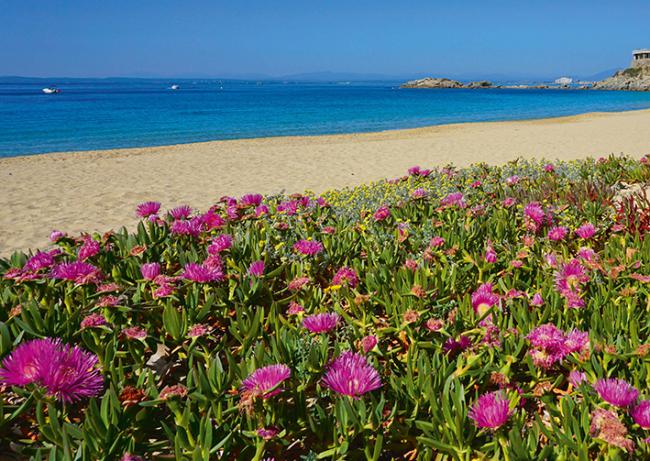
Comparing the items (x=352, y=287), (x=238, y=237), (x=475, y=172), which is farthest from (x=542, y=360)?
(x=475, y=172)

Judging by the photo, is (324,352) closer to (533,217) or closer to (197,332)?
(197,332)

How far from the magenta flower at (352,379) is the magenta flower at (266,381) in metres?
0.14

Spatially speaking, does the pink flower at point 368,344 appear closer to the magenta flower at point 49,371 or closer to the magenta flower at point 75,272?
the magenta flower at point 49,371

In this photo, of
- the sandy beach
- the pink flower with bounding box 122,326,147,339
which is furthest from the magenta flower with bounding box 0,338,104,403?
the sandy beach

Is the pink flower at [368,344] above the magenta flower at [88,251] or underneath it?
underneath

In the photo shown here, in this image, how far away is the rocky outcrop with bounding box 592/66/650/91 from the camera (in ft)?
291

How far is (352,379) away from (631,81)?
367 feet

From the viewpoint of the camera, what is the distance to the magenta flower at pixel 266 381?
1449mm

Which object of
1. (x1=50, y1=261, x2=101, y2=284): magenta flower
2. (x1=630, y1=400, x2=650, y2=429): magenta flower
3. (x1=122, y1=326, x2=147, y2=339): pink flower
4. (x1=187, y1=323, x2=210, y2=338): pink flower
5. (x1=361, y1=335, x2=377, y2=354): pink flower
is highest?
(x1=50, y1=261, x2=101, y2=284): magenta flower

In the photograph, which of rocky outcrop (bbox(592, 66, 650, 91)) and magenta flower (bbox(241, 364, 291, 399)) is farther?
rocky outcrop (bbox(592, 66, 650, 91))

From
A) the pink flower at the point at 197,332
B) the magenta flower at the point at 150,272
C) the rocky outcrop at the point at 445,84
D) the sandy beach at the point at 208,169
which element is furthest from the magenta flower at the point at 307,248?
the rocky outcrop at the point at 445,84

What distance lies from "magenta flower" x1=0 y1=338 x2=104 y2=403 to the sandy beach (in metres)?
5.89

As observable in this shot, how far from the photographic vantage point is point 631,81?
306 feet

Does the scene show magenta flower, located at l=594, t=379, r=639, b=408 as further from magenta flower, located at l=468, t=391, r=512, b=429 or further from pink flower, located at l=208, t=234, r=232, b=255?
pink flower, located at l=208, t=234, r=232, b=255
